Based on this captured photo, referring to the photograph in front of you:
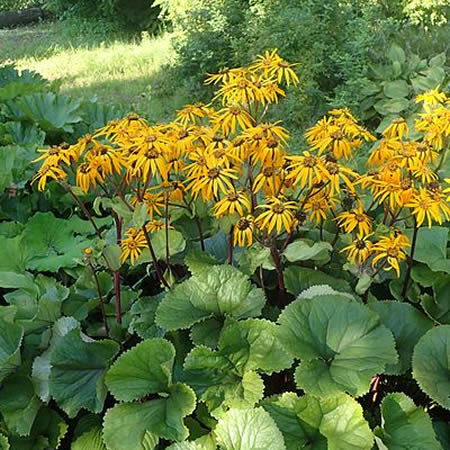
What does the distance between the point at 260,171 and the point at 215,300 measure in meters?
0.34

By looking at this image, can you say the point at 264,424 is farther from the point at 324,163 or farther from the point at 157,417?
the point at 324,163

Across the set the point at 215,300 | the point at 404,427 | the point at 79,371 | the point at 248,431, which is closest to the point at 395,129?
the point at 215,300

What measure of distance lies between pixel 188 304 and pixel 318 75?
14.4ft

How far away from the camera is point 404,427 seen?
151 centimetres

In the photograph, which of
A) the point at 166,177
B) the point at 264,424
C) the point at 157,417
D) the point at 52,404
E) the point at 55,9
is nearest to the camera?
the point at 264,424

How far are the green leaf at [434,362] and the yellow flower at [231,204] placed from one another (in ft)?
1.72

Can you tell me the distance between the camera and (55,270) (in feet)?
7.69

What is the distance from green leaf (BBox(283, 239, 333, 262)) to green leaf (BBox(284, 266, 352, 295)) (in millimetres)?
96

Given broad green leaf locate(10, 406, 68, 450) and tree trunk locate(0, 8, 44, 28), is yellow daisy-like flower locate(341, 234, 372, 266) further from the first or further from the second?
tree trunk locate(0, 8, 44, 28)

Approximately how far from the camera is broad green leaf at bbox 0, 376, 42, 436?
1.66 m

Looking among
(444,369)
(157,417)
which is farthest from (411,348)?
(157,417)

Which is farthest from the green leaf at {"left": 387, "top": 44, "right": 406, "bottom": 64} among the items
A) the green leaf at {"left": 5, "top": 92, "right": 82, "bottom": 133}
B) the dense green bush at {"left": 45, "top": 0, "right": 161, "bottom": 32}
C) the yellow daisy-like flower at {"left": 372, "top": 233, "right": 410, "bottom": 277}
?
the dense green bush at {"left": 45, "top": 0, "right": 161, "bottom": 32}

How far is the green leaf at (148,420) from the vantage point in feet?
4.89

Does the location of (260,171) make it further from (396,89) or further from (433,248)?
(396,89)
